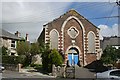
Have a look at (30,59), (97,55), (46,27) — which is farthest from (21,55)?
(97,55)

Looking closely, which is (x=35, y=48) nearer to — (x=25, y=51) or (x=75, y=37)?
(x=25, y=51)

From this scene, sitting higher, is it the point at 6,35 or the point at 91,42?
the point at 6,35

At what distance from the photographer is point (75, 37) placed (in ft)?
162

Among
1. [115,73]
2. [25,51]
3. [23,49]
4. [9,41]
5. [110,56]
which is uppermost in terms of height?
[9,41]

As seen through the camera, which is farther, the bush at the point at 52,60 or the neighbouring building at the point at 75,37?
the neighbouring building at the point at 75,37

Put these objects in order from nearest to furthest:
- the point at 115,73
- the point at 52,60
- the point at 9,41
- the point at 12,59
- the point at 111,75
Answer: the point at 111,75 → the point at 115,73 → the point at 52,60 → the point at 12,59 → the point at 9,41

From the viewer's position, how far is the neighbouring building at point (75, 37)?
48531 mm

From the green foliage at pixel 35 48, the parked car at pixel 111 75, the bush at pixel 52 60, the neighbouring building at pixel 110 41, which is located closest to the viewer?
the parked car at pixel 111 75

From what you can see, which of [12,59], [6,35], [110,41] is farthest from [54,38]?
[110,41]

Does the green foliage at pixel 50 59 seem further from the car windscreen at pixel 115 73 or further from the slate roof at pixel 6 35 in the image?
the car windscreen at pixel 115 73

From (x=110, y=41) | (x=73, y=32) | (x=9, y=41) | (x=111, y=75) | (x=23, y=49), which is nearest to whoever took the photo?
(x=111, y=75)

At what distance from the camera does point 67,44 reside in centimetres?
4881

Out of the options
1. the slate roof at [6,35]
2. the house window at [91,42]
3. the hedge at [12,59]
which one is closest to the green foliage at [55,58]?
the hedge at [12,59]

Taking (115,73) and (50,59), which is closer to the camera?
(115,73)
